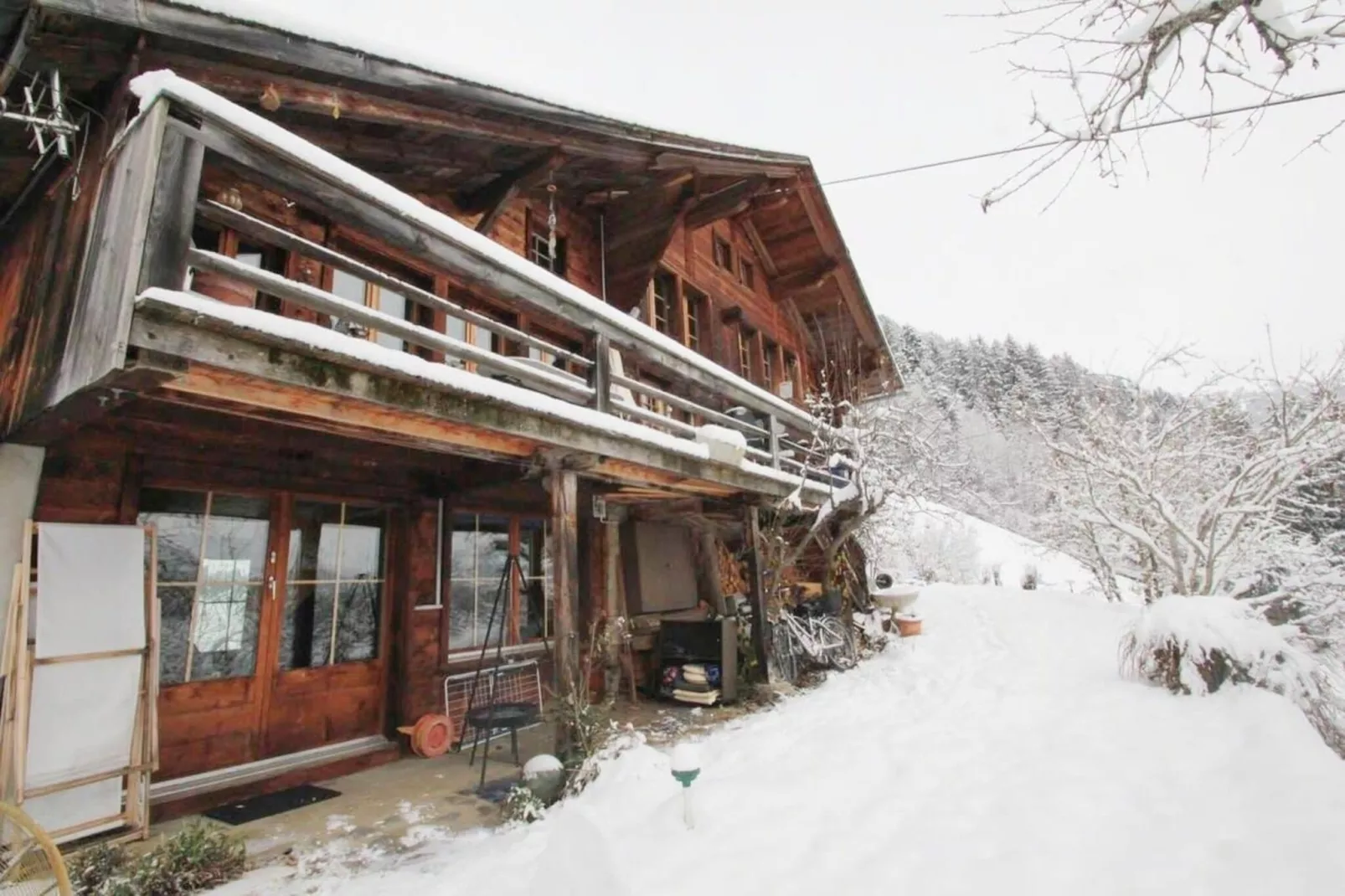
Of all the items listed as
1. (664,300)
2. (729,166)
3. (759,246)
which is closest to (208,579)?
(664,300)

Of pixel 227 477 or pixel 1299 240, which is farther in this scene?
pixel 227 477

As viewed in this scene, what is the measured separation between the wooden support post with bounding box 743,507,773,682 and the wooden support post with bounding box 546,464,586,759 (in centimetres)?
360

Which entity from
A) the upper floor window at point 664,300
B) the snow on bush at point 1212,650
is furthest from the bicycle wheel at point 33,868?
the upper floor window at point 664,300

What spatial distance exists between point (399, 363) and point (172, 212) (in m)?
1.24

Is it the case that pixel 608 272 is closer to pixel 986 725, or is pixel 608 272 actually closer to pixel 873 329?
pixel 986 725

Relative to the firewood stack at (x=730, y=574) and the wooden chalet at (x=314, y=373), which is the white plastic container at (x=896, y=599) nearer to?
the firewood stack at (x=730, y=574)

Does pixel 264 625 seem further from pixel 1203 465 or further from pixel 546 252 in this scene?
pixel 1203 465

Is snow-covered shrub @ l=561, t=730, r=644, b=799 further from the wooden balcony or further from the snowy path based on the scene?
the wooden balcony

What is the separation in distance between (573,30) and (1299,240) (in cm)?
Answer: 910

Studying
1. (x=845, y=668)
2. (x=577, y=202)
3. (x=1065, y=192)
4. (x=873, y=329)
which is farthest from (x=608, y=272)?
(x=873, y=329)

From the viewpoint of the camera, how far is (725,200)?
34.1ft

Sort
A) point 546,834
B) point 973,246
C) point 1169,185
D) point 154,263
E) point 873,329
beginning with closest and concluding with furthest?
point 154,263 → point 1169,185 → point 546,834 → point 973,246 → point 873,329

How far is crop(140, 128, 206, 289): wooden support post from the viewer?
2.94 meters

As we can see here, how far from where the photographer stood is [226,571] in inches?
206
